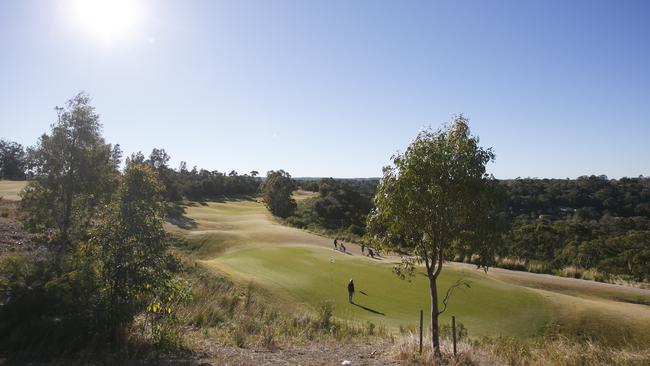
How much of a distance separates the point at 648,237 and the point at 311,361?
45.6 metres

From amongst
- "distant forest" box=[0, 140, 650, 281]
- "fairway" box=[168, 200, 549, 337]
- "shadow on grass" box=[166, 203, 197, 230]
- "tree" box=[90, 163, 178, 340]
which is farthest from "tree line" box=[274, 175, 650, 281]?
"tree" box=[90, 163, 178, 340]

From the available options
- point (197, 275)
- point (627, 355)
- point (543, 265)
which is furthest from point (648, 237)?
point (197, 275)

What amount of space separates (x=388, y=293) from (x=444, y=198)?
40.0 ft

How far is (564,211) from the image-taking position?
68875mm

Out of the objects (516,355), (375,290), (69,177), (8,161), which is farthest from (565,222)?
(8,161)

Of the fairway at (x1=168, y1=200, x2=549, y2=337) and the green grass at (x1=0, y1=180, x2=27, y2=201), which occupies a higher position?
the green grass at (x1=0, y1=180, x2=27, y2=201)

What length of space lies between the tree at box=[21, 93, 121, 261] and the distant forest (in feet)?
3.39

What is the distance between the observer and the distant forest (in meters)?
33.7

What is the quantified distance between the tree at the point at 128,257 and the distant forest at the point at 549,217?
869 centimetres

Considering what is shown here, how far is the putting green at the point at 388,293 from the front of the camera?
16891mm

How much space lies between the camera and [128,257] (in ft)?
30.2

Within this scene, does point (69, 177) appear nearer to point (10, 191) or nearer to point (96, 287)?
point (96, 287)

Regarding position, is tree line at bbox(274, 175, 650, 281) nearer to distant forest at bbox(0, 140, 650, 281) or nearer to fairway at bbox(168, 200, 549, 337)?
distant forest at bbox(0, 140, 650, 281)

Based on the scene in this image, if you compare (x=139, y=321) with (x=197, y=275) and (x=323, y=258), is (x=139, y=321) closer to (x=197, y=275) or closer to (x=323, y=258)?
(x=197, y=275)
